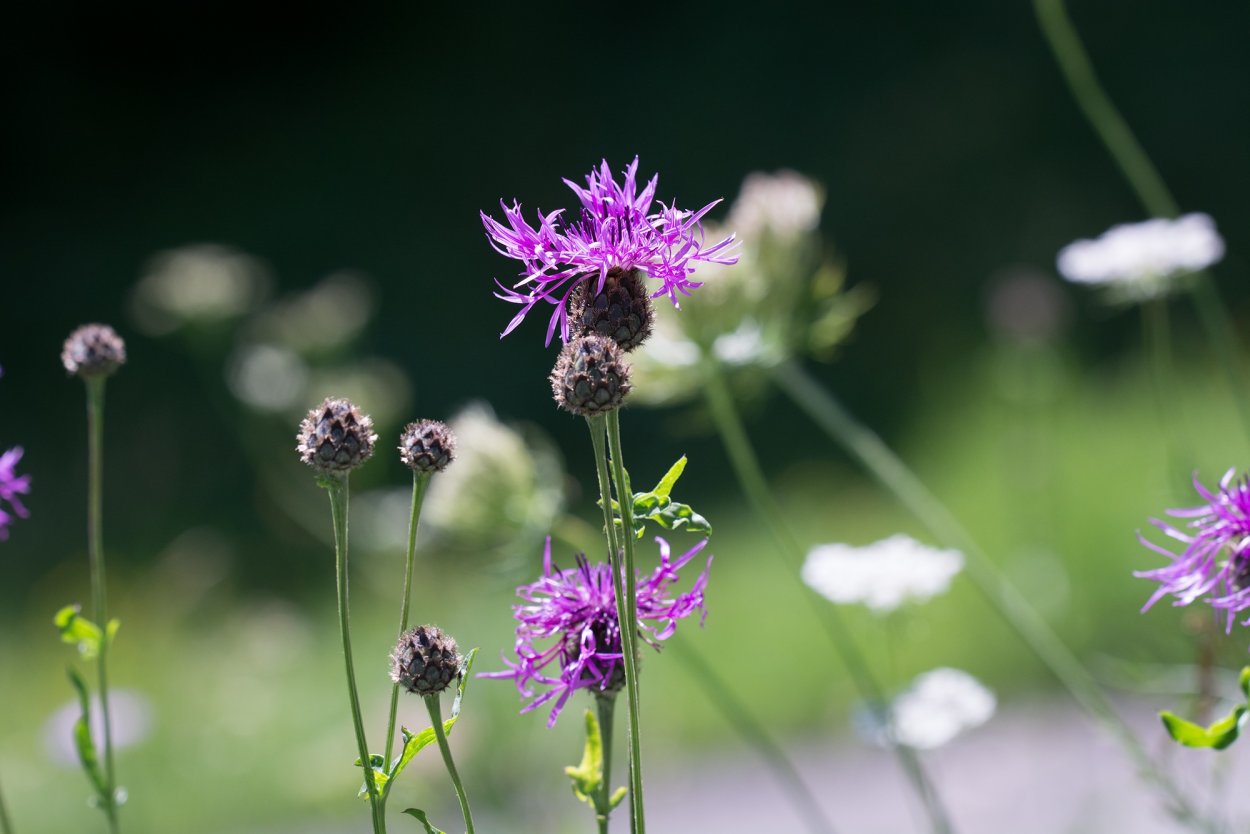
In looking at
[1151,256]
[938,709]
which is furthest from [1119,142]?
[938,709]

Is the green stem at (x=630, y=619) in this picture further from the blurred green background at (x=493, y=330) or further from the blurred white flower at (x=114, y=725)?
the blurred white flower at (x=114, y=725)

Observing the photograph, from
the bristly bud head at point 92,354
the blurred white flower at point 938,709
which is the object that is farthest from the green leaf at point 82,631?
the blurred white flower at point 938,709

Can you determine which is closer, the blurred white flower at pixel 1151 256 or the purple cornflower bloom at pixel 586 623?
the purple cornflower bloom at pixel 586 623

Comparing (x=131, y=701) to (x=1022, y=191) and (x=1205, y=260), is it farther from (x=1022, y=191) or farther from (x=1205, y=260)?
(x=1022, y=191)

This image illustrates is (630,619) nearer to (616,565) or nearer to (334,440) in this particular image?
(616,565)

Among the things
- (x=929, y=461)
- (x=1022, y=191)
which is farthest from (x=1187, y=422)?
→ (x=1022, y=191)

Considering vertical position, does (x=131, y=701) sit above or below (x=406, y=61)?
below
